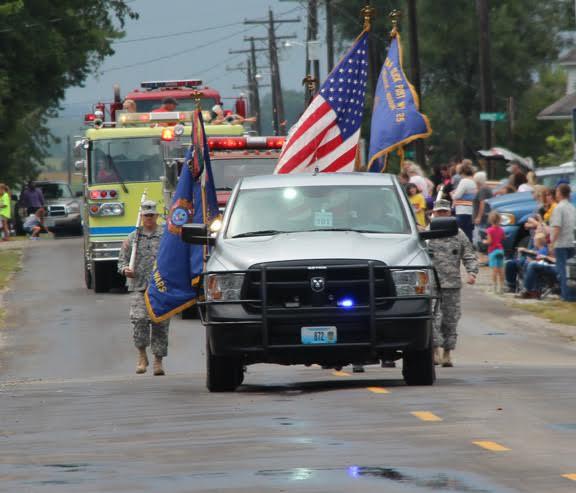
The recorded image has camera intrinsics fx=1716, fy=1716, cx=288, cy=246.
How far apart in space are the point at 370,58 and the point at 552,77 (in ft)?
40.8

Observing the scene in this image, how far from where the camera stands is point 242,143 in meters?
25.0

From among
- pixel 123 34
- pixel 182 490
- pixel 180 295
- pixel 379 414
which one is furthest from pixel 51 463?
pixel 123 34

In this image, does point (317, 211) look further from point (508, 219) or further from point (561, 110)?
point (561, 110)

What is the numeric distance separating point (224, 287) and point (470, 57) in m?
58.2

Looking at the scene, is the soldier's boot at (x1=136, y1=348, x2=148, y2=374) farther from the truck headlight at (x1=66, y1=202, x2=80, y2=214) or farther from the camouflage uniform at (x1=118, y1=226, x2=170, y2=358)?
the truck headlight at (x1=66, y1=202, x2=80, y2=214)

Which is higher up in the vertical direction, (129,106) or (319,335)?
(129,106)

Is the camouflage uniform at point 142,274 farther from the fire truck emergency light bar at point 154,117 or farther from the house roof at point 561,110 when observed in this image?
the house roof at point 561,110

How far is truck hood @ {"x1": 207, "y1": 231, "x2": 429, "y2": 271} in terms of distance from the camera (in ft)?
45.2

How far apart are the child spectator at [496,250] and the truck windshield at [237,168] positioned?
5.43 meters

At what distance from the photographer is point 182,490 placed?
8.55 m

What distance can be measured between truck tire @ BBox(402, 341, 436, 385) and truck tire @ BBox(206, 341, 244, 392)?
143cm

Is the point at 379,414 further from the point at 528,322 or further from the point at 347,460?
the point at 528,322

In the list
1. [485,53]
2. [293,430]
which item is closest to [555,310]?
[293,430]

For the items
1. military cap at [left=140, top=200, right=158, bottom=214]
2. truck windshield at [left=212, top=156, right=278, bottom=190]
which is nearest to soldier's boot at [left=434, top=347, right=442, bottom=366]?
military cap at [left=140, top=200, right=158, bottom=214]
